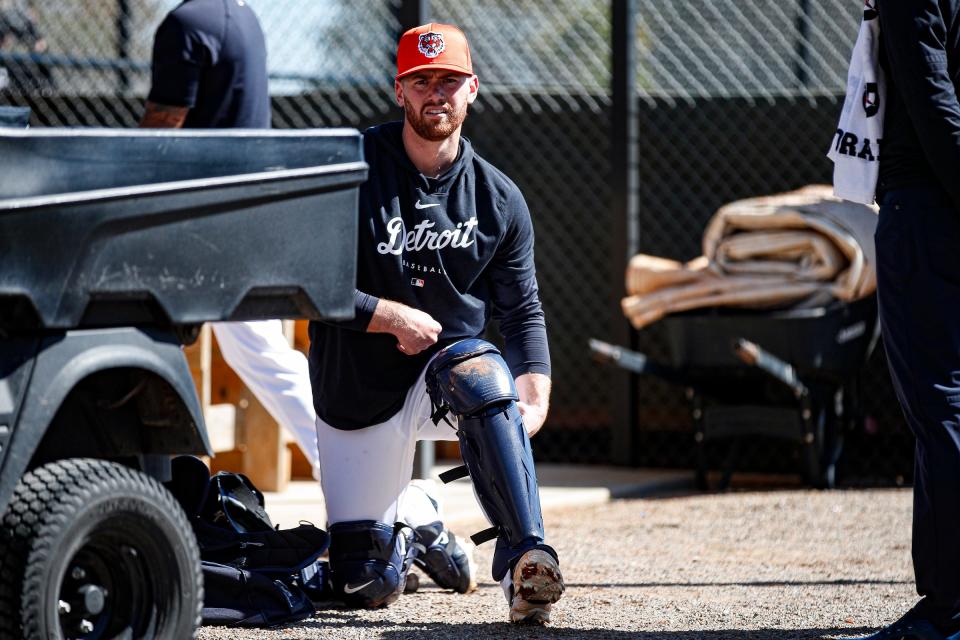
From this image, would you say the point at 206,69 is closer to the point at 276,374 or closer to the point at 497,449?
the point at 276,374

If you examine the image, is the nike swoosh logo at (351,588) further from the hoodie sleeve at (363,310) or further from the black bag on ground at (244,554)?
the hoodie sleeve at (363,310)

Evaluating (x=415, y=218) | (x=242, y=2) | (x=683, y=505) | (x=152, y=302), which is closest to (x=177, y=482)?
(x=415, y=218)

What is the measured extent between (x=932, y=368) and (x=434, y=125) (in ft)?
4.47

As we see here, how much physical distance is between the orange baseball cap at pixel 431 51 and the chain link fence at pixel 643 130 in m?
3.37

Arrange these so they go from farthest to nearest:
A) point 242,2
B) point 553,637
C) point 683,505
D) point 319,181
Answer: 1. point 683,505
2. point 242,2
3. point 553,637
4. point 319,181

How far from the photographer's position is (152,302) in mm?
2436

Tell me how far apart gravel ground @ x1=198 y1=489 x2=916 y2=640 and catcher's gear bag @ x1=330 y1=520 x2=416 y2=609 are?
0.05 meters

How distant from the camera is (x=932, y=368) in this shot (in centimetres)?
300

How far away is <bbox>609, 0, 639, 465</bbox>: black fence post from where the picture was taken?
22.7ft

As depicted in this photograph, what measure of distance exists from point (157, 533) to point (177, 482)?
107 centimetres

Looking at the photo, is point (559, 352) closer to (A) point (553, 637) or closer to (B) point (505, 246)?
(B) point (505, 246)

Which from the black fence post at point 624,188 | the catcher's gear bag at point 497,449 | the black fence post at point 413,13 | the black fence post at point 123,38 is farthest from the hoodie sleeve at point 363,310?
the black fence post at point 123,38

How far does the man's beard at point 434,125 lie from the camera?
3.59m

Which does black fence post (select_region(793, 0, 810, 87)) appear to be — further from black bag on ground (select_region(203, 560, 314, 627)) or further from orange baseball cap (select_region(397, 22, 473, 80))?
black bag on ground (select_region(203, 560, 314, 627))
